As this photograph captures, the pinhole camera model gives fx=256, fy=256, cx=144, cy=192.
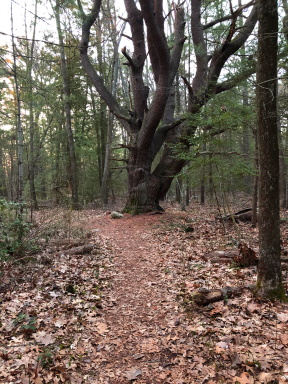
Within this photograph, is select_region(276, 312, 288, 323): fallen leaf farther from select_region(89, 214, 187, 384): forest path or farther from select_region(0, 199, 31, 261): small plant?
select_region(0, 199, 31, 261): small plant

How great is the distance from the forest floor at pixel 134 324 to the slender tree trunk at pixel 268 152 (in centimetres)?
40

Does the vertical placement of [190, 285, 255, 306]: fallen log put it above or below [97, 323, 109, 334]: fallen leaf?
above

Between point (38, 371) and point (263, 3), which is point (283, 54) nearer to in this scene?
point (263, 3)

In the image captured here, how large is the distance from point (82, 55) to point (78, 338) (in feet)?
41.1

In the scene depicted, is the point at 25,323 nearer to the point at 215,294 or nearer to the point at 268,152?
the point at 215,294

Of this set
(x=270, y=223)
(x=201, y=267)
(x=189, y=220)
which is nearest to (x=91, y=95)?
(x=189, y=220)

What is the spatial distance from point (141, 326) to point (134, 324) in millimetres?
122

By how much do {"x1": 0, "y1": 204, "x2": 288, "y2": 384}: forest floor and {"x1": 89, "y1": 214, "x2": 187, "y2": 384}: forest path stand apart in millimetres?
14

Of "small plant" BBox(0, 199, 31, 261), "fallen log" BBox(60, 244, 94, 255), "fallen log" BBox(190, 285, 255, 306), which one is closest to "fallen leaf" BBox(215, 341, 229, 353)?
"fallen log" BBox(190, 285, 255, 306)

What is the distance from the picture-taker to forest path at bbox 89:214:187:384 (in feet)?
9.37

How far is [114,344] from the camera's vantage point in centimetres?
336

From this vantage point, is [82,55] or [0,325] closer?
[0,325]

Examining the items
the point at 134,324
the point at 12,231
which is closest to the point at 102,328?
the point at 134,324

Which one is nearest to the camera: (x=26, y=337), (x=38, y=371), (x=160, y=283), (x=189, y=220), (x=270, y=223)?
(x=38, y=371)
